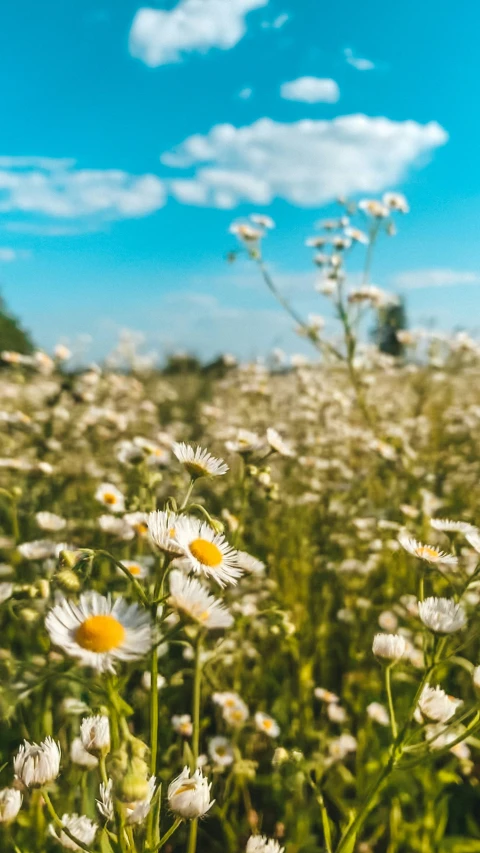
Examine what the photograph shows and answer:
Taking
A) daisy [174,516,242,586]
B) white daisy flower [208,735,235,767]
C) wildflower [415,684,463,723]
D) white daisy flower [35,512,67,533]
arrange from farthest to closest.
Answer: white daisy flower [35,512,67,533], white daisy flower [208,735,235,767], wildflower [415,684,463,723], daisy [174,516,242,586]

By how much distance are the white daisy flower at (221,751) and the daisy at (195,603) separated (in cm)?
99

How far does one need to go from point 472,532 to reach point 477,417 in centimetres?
283

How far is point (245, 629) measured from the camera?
2.32m

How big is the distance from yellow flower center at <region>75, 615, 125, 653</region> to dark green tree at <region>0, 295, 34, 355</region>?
1200cm

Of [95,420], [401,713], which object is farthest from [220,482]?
[401,713]

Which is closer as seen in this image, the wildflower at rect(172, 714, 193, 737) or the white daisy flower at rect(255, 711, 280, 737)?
the wildflower at rect(172, 714, 193, 737)

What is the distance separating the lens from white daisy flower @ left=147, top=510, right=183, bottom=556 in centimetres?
78

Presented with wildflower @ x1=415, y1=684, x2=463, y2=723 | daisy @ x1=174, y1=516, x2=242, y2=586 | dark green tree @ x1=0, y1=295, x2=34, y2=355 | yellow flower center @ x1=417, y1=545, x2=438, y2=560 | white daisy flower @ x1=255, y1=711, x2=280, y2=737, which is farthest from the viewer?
dark green tree @ x1=0, y1=295, x2=34, y2=355

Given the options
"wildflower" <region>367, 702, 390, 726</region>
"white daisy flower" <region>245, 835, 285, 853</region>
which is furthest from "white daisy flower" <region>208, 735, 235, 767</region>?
"white daisy flower" <region>245, 835, 285, 853</region>

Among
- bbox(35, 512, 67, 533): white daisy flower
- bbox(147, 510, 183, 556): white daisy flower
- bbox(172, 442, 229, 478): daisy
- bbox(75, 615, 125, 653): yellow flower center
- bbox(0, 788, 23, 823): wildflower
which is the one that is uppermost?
bbox(172, 442, 229, 478): daisy

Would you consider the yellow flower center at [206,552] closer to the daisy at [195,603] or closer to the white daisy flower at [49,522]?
the daisy at [195,603]

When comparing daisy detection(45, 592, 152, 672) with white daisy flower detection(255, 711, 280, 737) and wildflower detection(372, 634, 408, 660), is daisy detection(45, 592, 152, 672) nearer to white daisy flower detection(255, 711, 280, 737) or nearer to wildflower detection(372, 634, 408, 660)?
wildflower detection(372, 634, 408, 660)

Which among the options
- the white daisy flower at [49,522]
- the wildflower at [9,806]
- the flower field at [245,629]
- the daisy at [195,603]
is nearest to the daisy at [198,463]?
the flower field at [245,629]

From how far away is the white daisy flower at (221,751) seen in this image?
63.6 inches
